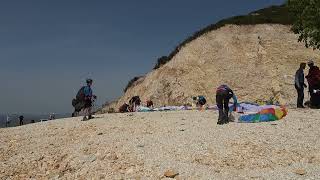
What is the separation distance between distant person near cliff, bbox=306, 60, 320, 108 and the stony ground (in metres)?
5.61

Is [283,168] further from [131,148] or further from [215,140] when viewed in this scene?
[131,148]

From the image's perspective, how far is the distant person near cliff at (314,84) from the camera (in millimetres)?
26469

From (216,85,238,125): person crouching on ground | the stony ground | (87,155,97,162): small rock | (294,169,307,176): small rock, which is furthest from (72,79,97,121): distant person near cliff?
(294,169,307,176): small rock

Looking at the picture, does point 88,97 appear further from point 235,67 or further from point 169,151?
point 235,67

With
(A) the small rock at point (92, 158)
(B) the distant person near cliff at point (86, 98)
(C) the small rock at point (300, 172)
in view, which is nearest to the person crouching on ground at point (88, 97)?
(B) the distant person near cliff at point (86, 98)

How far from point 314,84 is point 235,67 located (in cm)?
1929

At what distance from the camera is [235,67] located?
150 feet

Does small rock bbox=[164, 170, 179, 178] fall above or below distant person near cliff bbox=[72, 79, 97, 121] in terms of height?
below

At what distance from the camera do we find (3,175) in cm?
1606

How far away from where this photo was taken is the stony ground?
46.7 feet

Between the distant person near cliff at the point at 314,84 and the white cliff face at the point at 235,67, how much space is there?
1379 cm

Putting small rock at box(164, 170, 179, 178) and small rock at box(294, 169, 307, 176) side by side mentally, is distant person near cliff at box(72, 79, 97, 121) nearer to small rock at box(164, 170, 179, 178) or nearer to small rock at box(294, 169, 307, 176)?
small rock at box(164, 170, 179, 178)

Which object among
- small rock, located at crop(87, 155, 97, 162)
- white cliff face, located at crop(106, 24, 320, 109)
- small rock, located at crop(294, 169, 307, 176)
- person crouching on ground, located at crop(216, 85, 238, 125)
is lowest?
small rock, located at crop(294, 169, 307, 176)

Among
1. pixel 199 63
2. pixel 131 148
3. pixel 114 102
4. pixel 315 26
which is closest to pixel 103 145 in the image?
pixel 131 148
